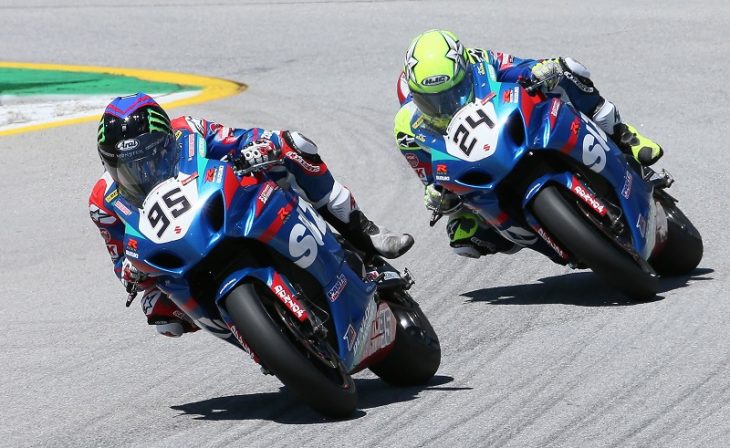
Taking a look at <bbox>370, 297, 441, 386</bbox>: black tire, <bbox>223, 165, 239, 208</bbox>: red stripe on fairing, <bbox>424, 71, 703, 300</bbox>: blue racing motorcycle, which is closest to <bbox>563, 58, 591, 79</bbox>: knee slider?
<bbox>424, 71, 703, 300</bbox>: blue racing motorcycle

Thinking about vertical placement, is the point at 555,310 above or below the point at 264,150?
below

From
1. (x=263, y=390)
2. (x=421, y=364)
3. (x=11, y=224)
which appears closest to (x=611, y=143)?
(x=421, y=364)

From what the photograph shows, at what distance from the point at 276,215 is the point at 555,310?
2.27 m

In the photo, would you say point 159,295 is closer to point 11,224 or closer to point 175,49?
point 11,224

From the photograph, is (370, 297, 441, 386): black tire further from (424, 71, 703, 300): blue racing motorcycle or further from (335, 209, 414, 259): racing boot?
(424, 71, 703, 300): blue racing motorcycle

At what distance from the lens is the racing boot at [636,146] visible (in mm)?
8562

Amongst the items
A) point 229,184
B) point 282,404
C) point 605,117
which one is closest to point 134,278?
point 229,184

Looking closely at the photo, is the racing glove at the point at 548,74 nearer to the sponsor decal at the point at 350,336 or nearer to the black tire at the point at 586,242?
the black tire at the point at 586,242

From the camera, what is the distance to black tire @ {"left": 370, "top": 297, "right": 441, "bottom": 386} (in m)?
6.94

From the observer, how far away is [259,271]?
20.3 ft

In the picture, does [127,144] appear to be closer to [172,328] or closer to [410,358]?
[172,328]

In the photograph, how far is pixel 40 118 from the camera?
46.4ft

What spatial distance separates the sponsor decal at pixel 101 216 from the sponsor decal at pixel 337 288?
42.4 inches

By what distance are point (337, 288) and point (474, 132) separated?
151 cm
